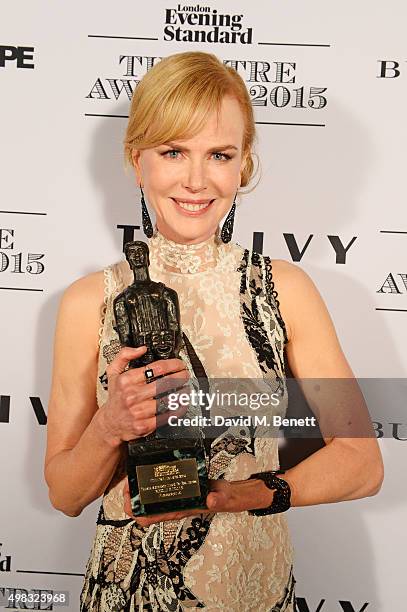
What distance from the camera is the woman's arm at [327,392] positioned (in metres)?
1.26

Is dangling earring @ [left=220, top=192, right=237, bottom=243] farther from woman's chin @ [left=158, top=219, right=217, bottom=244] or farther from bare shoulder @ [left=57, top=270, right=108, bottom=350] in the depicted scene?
bare shoulder @ [left=57, top=270, right=108, bottom=350]

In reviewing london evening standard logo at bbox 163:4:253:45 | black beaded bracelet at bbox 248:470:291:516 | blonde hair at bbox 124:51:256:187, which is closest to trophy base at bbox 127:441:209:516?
black beaded bracelet at bbox 248:470:291:516

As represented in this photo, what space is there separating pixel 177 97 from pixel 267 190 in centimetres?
41

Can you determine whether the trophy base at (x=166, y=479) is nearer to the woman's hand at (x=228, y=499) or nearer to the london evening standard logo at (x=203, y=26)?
the woman's hand at (x=228, y=499)

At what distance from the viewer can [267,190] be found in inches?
61.6

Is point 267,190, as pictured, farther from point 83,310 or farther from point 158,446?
point 158,446

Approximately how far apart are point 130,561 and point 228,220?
1.77 ft

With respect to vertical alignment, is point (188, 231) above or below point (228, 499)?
above

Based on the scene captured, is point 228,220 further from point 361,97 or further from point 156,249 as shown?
point 361,97

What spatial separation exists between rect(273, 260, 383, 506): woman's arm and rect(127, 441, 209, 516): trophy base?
0.19 meters

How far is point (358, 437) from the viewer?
1.29m

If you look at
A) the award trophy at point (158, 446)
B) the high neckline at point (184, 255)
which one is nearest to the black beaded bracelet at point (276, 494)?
the award trophy at point (158, 446)

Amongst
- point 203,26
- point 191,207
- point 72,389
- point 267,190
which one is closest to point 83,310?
point 72,389

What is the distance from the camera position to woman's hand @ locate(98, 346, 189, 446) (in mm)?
1105
